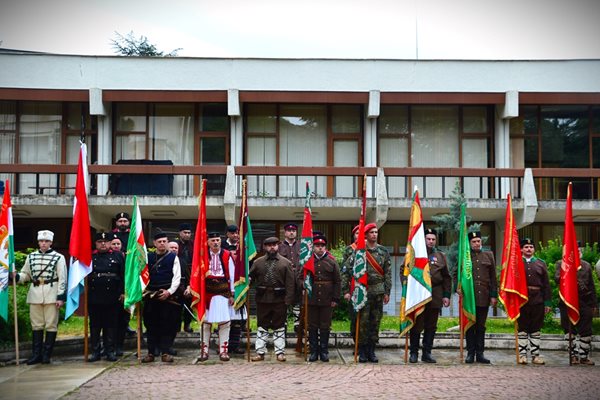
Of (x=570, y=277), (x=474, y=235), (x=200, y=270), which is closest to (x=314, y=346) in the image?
(x=200, y=270)

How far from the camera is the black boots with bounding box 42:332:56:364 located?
12.0 m

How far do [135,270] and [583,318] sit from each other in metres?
7.09

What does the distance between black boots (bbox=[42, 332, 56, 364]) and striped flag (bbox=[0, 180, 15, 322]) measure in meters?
0.72

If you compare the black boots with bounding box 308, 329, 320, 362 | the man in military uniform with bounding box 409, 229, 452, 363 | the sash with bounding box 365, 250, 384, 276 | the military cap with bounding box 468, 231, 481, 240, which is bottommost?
the black boots with bounding box 308, 329, 320, 362

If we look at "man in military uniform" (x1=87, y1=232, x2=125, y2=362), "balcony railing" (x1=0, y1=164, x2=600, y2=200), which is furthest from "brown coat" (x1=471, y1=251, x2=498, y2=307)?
"balcony railing" (x1=0, y1=164, x2=600, y2=200)

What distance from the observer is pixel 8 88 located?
75.0 feet

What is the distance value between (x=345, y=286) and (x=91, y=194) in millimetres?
12070

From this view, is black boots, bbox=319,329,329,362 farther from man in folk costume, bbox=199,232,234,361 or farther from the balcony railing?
the balcony railing

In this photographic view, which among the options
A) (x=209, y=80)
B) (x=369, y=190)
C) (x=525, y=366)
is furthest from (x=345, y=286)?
(x=209, y=80)

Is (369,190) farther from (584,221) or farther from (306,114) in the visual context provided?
(584,221)

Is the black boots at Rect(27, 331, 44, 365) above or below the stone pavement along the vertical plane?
above

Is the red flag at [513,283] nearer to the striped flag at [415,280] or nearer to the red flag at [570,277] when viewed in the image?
the red flag at [570,277]

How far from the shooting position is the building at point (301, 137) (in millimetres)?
21781

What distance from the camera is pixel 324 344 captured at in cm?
1226
